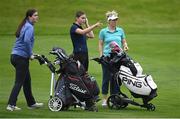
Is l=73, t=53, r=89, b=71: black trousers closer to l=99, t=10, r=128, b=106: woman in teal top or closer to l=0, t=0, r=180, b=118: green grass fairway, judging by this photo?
l=99, t=10, r=128, b=106: woman in teal top

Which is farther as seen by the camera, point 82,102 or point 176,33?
point 176,33

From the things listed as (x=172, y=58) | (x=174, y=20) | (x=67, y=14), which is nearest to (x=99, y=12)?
(x=67, y=14)

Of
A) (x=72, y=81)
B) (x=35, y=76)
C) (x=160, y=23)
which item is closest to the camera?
(x=72, y=81)

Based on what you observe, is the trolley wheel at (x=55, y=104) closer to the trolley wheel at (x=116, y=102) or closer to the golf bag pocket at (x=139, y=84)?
the trolley wheel at (x=116, y=102)

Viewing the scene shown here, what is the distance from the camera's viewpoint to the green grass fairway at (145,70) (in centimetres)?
1310

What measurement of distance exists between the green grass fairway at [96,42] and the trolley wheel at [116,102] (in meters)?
0.12

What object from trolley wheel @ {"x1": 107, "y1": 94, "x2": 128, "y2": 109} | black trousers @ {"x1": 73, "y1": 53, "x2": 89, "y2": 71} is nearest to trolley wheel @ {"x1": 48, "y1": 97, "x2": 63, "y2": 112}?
black trousers @ {"x1": 73, "y1": 53, "x2": 89, "y2": 71}

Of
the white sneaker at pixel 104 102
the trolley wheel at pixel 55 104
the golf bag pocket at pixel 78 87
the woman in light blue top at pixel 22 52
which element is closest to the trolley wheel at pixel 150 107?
the white sneaker at pixel 104 102

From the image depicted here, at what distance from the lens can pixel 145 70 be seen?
68.3ft

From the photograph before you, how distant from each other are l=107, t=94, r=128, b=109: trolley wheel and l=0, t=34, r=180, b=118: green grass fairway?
139 millimetres

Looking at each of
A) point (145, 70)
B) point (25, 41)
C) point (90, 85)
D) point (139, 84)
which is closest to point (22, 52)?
point (25, 41)

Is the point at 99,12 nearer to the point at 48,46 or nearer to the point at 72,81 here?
the point at 48,46

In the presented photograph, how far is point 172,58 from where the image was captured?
23516 millimetres

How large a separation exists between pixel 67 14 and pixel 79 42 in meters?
24.1
